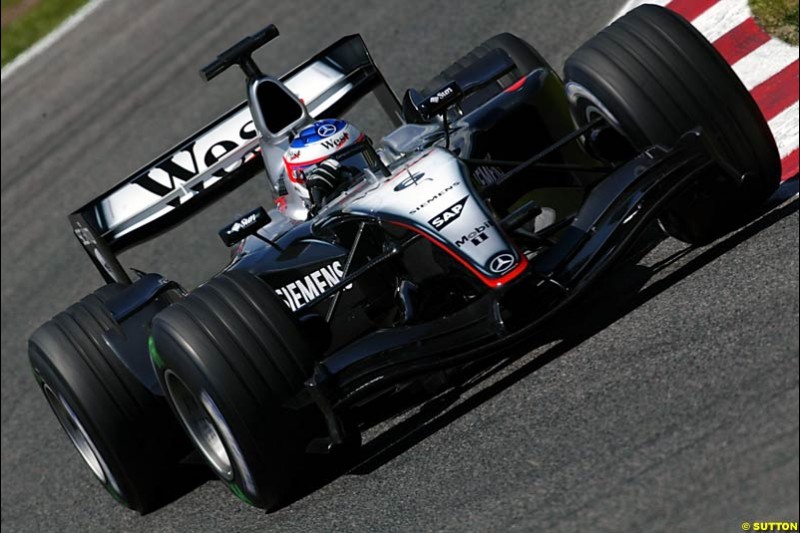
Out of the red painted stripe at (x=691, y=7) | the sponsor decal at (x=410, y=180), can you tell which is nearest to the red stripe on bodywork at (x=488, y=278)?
the sponsor decal at (x=410, y=180)

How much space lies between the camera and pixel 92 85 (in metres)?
14.4

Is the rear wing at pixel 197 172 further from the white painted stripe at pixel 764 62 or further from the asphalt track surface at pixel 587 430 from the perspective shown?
the white painted stripe at pixel 764 62

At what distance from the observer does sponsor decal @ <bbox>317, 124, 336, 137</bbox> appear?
24.4 ft

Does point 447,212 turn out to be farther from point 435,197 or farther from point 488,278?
point 488,278

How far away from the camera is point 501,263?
19.9 feet

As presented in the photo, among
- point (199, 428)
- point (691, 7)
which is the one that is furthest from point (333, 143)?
point (691, 7)

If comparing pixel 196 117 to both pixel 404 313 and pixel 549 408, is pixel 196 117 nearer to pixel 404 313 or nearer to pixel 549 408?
pixel 404 313

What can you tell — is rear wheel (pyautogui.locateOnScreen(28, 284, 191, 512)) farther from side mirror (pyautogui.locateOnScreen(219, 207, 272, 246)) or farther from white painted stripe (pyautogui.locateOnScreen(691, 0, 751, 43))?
white painted stripe (pyautogui.locateOnScreen(691, 0, 751, 43))

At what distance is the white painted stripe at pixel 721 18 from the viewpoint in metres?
9.26

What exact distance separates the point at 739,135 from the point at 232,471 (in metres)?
2.74

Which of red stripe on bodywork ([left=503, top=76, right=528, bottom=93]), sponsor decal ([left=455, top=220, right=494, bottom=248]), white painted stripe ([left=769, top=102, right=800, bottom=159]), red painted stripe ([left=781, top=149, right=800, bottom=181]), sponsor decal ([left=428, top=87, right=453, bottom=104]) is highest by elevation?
sponsor decal ([left=428, top=87, right=453, bottom=104])

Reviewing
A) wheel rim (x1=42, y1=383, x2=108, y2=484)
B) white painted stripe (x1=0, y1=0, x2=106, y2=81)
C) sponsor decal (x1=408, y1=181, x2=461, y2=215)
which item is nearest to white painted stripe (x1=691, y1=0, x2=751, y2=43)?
sponsor decal (x1=408, y1=181, x2=461, y2=215)

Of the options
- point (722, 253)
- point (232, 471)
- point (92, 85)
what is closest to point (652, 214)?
point (722, 253)

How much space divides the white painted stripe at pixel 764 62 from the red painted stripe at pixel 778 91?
47 millimetres
